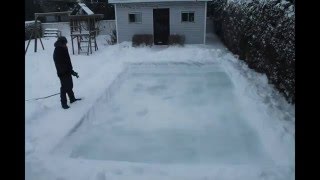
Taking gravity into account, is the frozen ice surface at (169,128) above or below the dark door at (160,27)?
below

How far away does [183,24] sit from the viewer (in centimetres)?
1878

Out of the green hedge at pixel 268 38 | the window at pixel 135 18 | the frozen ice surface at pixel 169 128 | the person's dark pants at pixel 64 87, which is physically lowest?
the frozen ice surface at pixel 169 128

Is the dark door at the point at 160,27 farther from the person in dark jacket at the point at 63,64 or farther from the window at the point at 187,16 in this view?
the person in dark jacket at the point at 63,64

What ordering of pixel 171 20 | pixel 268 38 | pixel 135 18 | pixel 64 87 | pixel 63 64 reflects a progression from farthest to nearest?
1. pixel 135 18
2. pixel 171 20
3. pixel 268 38
4. pixel 64 87
5. pixel 63 64

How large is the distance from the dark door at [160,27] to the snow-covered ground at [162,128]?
669cm

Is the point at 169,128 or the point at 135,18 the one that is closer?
the point at 169,128

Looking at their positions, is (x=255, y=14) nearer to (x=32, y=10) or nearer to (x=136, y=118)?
(x=136, y=118)

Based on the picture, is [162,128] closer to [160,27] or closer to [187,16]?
[160,27]

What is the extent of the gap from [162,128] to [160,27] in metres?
12.5

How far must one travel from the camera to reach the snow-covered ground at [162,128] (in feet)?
17.5

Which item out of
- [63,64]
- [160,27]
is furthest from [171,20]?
[63,64]

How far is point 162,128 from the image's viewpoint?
7.34 meters

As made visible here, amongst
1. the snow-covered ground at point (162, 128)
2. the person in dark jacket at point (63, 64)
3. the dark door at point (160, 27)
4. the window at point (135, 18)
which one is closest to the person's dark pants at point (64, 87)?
the person in dark jacket at point (63, 64)
